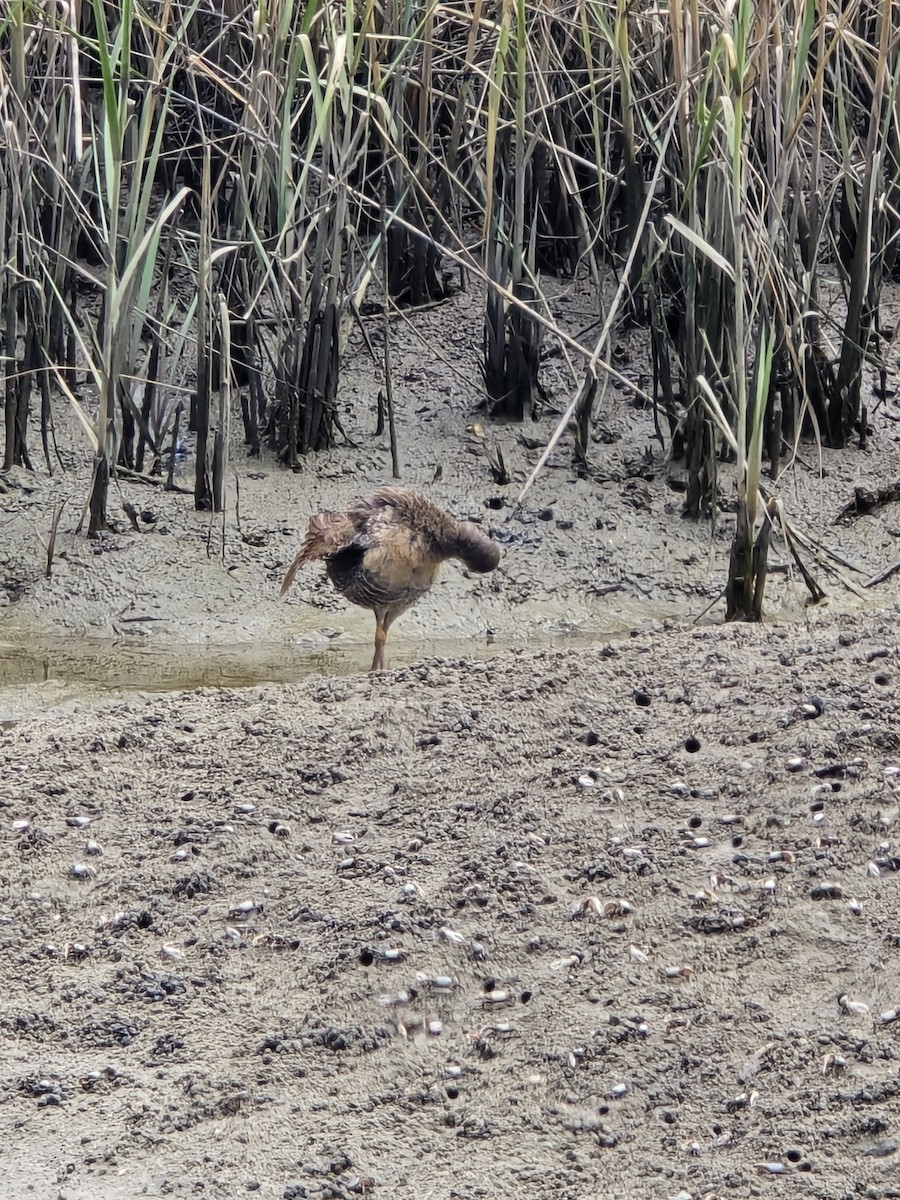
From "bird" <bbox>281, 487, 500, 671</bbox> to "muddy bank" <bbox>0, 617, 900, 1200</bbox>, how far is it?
699mm

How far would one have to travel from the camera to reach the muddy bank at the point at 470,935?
3.21 meters

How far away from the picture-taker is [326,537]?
5793 millimetres

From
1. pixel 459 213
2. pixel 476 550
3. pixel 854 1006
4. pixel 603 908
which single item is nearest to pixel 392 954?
pixel 603 908

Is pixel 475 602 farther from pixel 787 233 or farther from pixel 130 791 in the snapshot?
pixel 130 791

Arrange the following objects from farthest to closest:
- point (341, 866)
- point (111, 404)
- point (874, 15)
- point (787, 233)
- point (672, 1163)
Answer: point (874, 15)
point (787, 233)
point (111, 404)
point (341, 866)
point (672, 1163)

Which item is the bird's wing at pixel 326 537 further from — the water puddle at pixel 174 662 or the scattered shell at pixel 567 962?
the scattered shell at pixel 567 962

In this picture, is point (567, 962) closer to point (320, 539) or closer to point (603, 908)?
point (603, 908)

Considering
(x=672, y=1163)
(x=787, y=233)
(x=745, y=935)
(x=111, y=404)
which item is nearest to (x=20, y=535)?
(x=111, y=404)

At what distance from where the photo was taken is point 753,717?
4.71 meters

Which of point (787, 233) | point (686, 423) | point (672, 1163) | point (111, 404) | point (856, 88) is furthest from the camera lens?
point (856, 88)

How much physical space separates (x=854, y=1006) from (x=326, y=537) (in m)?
2.88

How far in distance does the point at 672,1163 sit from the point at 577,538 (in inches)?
162

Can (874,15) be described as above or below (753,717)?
above

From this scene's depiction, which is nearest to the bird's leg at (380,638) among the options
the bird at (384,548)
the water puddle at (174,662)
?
the bird at (384,548)
